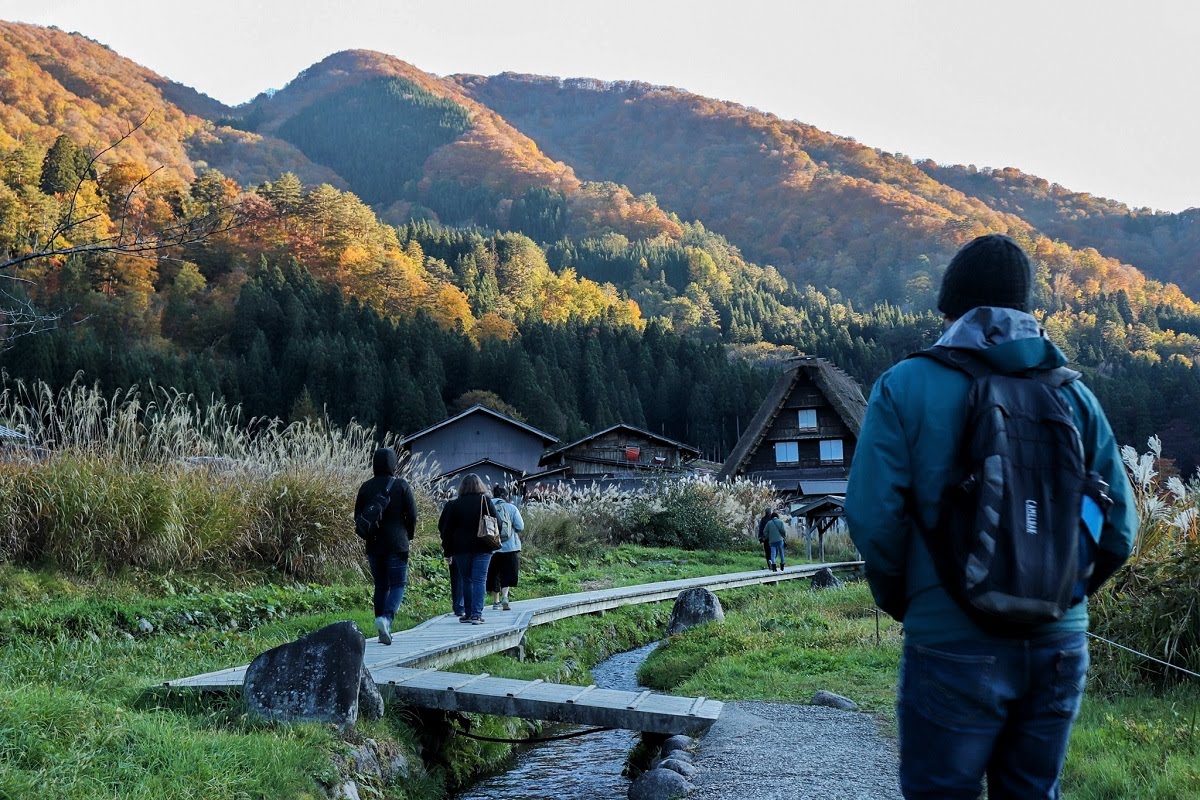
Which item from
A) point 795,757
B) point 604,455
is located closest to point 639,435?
point 604,455

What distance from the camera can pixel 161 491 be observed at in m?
9.84

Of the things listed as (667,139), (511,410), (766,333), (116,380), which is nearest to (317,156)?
(667,139)

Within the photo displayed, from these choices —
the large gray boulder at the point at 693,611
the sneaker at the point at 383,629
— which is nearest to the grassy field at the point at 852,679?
the large gray boulder at the point at 693,611

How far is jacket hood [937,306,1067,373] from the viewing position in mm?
2516

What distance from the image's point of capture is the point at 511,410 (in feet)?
188

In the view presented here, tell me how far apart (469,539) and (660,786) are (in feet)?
15.6

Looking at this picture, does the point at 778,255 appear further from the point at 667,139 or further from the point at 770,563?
the point at 770,563

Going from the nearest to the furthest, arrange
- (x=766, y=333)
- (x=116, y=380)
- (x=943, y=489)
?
1. (x=943, y=489)
2. (x=116, y=380)
3. (x=766, y=333)

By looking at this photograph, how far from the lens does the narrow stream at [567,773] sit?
6777 mm

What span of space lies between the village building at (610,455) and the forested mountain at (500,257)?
1292 centimetres

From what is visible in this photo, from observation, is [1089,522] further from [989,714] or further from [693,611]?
[693,611]

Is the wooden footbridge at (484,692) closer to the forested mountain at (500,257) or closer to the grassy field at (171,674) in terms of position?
the grassy field at (171,674)

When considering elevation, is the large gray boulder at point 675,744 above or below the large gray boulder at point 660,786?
below

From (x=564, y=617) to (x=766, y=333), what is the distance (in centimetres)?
8008
